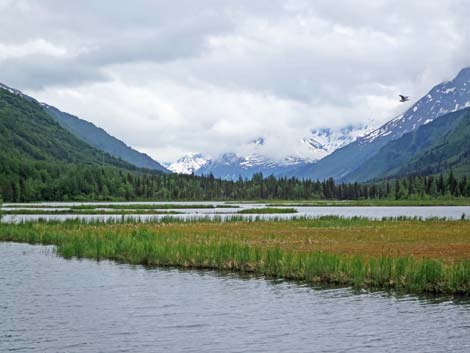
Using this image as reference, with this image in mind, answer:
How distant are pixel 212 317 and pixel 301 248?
70.0 ft

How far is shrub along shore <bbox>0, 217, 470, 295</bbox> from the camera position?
38469mm

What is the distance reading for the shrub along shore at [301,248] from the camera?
3847cm

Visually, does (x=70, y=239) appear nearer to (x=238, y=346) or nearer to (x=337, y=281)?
(x=337, y=281)

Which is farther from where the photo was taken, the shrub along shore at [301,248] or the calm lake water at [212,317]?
the shrub along shore at [301,248]

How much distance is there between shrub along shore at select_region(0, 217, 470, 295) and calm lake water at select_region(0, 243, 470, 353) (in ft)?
7.32

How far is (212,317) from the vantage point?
31.5m

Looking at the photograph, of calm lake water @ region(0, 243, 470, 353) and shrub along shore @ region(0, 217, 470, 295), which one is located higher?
shrub along shore @ region(0, 217, 470, 295)

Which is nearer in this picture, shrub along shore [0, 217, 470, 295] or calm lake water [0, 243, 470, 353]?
calm lake water [0, 243, 470, 353]

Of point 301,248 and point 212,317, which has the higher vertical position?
point 301,248

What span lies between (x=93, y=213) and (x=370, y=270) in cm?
9204

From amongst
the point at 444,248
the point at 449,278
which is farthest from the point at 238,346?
the point at 444,248

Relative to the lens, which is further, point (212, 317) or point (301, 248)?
point (301, 248)

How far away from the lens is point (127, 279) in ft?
142

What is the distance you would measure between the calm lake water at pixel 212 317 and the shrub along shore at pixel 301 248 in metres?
2.23
